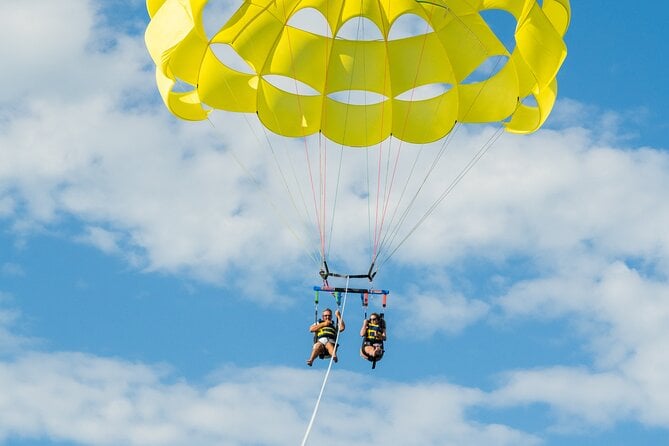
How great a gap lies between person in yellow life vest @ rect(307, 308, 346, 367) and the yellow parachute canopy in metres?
3.83

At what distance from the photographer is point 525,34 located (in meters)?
21.8

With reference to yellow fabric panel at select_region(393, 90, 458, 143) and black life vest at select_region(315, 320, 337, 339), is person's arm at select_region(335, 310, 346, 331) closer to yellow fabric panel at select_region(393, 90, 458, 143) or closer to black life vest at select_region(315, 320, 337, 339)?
black life vest at select_region(315, 320, 337, 339)

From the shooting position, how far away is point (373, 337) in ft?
70.8

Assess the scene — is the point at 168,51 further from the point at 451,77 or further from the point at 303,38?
the point at 451,77

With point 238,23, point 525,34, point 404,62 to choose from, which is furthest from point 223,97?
point 525,34

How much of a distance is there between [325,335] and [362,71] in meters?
5.02

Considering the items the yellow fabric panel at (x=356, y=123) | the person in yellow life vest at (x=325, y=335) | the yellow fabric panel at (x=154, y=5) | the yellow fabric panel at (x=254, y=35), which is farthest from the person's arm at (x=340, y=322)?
the yellow fabric panel at (x=154, y=5)

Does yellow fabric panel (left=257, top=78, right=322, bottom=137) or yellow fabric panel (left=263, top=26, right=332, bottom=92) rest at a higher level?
yellow fabric panel (left=263, top=26, right=332, bottom=92)

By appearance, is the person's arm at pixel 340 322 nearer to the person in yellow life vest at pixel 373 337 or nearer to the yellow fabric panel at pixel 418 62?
the person in yellow life vest at pixel 373 337

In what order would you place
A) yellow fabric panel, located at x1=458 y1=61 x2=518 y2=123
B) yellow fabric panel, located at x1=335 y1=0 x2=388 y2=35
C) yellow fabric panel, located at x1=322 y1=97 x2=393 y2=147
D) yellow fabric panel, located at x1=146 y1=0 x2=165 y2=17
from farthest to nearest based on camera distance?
yellow fabric panel, located at x1=322 y1=97 x2=393 y2=147
yellow fabric panel, located at x1=458 y1=61 x2=518 y2=123
yellow fabric panel, located at x1=335 y1=0 x2=388 y2=35
yellow fabric panel, located at x1=146 y1=0 x2=165 y2=17

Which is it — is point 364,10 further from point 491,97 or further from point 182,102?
point 182,102

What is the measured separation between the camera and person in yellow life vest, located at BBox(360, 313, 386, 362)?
21.6 meters

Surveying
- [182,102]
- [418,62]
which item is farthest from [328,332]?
[418,62]

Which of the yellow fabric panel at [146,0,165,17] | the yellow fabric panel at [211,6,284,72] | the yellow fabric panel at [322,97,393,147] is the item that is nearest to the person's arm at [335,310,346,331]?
the yellow fabric panel at [322,97,393,147]
